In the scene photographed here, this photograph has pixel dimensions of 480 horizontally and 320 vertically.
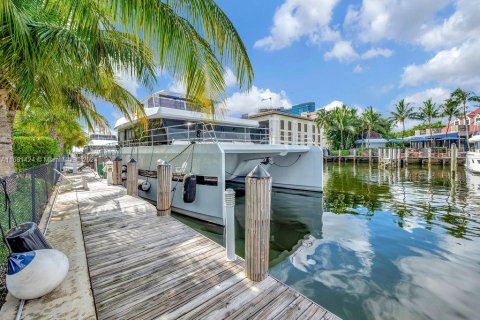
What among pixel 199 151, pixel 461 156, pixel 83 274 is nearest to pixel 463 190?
pixel 199 151

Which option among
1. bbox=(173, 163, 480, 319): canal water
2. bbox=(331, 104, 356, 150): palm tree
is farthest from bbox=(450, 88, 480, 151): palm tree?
bbox=(173, 163, 480, 319): canal water

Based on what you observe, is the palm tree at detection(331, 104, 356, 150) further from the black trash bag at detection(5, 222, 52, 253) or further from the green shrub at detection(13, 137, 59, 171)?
the black trash bag at detection(5, 222, 52, 253)

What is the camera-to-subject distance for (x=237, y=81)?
3.40 m

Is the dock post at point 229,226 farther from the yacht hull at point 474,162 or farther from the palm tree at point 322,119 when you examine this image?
the palm tree at point 322,119

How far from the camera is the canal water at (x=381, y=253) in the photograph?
365cm

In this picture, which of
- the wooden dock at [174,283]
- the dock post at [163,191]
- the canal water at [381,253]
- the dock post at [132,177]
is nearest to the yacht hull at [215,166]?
the canal water at [381,253]

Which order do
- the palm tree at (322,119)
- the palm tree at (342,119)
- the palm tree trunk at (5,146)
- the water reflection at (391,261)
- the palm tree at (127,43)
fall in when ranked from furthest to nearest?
the palm tree at (322,119) → the palm tree at (342,119) → the palm tree trunk at (5,146) → the water reflection at (391,261) → the palm tree at (127,43)

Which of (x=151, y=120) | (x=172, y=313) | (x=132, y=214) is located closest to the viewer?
(x=172, y=313)

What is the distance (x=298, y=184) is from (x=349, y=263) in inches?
295

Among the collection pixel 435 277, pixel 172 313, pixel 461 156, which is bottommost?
pixel 435 277

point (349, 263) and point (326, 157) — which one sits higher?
point (326, 157)

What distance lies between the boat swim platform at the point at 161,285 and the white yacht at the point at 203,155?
2.44 metres

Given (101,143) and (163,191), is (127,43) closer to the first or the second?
(163,191)

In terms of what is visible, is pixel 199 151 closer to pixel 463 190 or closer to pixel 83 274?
Result: pixel 83 274
